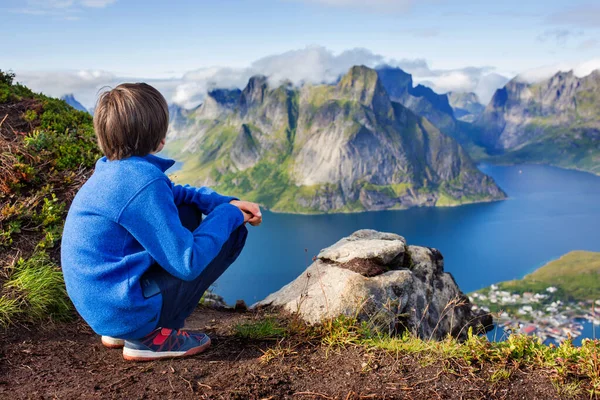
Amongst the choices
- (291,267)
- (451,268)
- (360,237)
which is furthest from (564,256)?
(360,237)

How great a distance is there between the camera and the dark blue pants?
15.9 ft

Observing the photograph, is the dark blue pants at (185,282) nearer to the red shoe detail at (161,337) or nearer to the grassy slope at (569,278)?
the red shoe detail at (161,337)

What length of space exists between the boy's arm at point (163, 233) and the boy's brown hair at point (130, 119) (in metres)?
0.50

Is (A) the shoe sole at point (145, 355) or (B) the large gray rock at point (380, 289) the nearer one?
(A) the shoe sole at point (145, 355)

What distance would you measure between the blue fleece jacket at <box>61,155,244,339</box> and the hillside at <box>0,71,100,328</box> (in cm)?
272

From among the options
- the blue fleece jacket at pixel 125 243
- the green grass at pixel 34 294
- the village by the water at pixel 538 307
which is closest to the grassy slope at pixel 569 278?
the village by the water at pixel 538 307

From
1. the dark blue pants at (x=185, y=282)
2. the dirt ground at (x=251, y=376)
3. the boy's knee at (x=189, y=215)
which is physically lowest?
the dirt ground at (x=251, y=376)

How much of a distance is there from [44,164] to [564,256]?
18817 cm

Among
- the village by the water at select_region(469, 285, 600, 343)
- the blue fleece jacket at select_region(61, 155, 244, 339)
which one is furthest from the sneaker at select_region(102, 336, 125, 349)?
the village by the water at select_region(469, 285, 600, 343)

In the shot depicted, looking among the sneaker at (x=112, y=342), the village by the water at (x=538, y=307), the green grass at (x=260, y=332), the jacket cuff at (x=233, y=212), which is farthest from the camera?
the village by the water at (x=538, y=307)

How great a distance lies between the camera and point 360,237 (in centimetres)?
1149

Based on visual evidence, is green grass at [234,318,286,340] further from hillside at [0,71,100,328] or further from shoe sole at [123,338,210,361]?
hillside at [0,71,100,328]

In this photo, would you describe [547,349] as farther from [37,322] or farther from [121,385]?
[37,322]

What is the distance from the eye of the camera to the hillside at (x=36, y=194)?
23.2 ft
